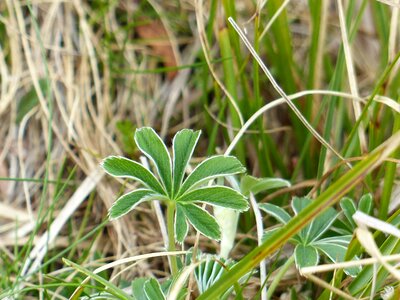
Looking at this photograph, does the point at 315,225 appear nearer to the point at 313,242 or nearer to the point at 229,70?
the point at 313,242

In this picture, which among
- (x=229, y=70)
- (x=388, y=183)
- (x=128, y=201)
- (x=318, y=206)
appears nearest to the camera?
(x=318, y=206)

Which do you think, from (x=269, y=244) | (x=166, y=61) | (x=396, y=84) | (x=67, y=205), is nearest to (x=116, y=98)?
(x=166, y=61)

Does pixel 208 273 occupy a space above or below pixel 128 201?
below

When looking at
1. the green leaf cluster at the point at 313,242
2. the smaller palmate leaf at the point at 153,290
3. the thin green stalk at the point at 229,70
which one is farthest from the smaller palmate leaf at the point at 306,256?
the thin green stalk at the point at 229,70

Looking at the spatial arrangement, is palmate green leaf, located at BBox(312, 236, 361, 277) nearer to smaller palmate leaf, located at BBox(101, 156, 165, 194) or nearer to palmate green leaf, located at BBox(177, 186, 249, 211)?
palmate green leaf, located at BBox(177, 186, 249, 211)

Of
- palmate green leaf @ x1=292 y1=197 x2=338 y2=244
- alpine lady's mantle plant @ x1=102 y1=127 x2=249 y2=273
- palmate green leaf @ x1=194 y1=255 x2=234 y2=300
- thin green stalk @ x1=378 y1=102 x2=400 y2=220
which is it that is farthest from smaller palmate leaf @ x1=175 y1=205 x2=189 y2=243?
thin green stalk @ x1=378 y1=102 x2=400 y2=220

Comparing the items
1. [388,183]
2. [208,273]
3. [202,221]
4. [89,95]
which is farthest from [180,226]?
[89,95]
